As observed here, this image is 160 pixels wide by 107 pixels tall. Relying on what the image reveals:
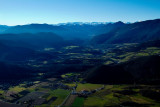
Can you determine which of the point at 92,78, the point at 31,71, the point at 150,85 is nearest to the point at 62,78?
the point at 92,78

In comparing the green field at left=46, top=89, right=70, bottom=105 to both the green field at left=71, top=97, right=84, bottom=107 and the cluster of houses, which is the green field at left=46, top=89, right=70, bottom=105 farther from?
the green field at left=71, top=97, right=84, bottom=107

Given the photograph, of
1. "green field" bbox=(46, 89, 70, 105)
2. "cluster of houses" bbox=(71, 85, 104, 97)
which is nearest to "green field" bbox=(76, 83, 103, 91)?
"cluster of houses" bbox=(71, 85, 104, 97)

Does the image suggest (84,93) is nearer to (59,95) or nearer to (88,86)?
(59,95)

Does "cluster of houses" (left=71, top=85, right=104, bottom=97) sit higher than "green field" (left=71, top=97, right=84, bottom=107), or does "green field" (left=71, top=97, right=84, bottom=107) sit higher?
"cluster of houses" (left=71, top=85, right=104, bottom=97)

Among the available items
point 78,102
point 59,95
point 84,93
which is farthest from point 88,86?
point 78,102

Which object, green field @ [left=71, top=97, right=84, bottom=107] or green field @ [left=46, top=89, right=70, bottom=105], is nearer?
green field @ [left=71, top=97, right=84, bottom=107]

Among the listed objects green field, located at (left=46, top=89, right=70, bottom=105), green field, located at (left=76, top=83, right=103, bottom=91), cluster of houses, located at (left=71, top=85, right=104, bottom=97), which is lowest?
green field, located at (left=46, top=89, right=70, bottom=105)

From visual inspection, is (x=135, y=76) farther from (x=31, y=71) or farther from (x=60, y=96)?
(x=31, y=71)

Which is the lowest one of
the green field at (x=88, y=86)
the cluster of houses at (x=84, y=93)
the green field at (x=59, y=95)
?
the green field at (x=59, y=95)

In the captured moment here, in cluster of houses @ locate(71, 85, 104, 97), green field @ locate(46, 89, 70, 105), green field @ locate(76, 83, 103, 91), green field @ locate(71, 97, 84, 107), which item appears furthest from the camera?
green field @ locate(76, 83, 103, 91)

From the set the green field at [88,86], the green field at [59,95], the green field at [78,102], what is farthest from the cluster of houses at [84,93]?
the green field at [78,102]

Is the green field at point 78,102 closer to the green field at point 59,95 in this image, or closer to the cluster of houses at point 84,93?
the cluster of houses at point 84,93
